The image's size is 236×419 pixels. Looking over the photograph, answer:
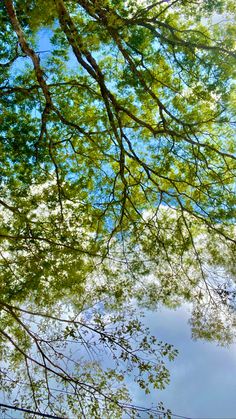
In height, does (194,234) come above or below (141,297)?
above

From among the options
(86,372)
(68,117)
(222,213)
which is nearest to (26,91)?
(68,117)

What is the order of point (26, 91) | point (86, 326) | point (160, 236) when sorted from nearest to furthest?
1. point (86, 326)
2. point (26, 91)
3. point (160, 236)

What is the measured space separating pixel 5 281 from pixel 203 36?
5.63 m

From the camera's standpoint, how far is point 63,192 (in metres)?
8.52

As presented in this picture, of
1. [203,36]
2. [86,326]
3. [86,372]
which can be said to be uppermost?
[203,36]

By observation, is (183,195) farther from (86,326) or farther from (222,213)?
(86,326)

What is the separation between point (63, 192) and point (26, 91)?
6.63 ft

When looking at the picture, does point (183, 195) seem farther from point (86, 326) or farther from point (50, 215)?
point (86, 326)

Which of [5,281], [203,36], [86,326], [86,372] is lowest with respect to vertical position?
[86,372]

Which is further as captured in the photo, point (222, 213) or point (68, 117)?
point (68, 117)

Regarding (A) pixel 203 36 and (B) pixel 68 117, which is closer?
(A) pixel 203 36

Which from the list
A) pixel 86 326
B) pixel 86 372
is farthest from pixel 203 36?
pixel 86 372

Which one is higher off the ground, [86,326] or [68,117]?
[68,117]

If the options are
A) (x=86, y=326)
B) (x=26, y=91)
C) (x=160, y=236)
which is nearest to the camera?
(x=86, y=326)
